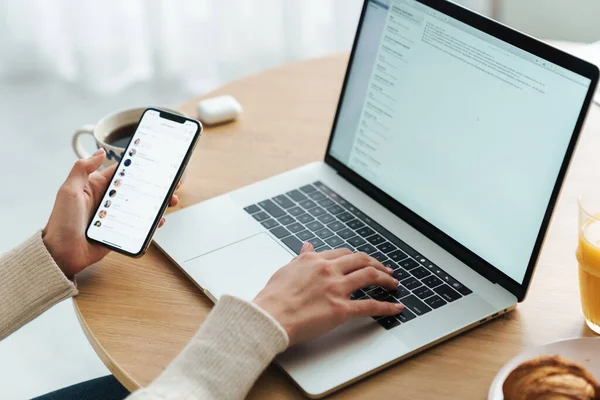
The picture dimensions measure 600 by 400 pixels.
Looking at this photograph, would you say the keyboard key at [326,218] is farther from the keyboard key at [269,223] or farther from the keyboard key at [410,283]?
the keyboard key at [410,283]

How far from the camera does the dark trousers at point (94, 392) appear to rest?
1.06 meters

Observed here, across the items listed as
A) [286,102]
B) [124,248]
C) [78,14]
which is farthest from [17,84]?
[124,248]

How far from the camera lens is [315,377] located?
0.76 metres

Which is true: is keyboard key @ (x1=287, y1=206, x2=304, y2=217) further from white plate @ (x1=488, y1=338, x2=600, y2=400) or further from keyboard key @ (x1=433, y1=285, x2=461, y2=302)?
white plate @ (x1=488, y1=338, x2=600, y2=400)

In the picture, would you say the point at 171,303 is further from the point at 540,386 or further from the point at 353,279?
the point at 540,386

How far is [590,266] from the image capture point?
80 centimetres

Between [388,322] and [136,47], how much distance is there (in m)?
2.18

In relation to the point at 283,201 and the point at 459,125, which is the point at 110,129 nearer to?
the point at 283,201

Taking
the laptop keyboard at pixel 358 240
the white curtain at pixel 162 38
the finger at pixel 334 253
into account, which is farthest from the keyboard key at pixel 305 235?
the white curtain at pixel 162 38

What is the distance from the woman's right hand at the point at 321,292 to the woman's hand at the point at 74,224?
9.2 inches

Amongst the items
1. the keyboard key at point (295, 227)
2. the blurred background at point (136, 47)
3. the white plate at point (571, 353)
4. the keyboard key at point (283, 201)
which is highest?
the white plate at point (571, 353)

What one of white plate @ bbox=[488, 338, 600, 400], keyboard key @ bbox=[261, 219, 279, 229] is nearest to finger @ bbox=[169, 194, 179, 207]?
keyboard key @ bbox=[261, 219, 279, 229]

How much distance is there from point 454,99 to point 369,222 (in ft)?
0.66

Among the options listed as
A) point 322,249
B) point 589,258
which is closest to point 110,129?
point 322,249
